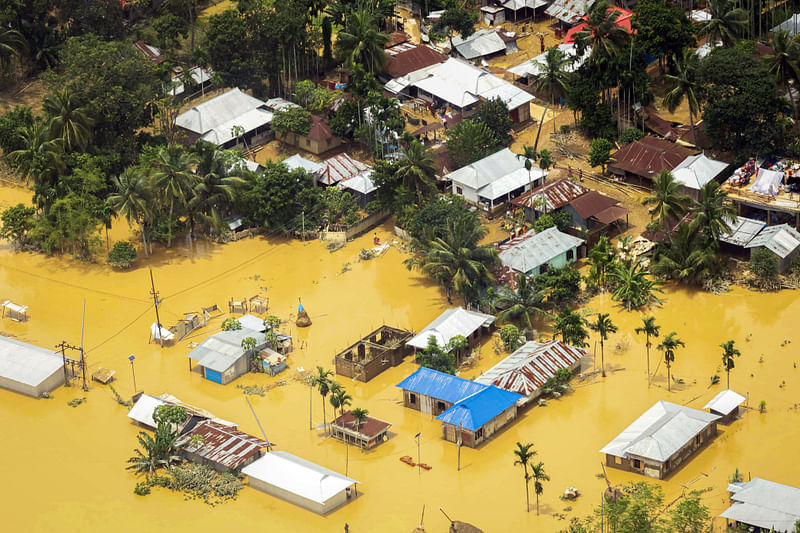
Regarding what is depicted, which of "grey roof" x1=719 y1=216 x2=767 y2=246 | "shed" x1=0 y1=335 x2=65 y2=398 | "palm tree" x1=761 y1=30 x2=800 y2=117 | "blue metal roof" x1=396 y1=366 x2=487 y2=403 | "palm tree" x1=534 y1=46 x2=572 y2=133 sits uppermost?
"palm tree" x1=761 y1=30 x2=800 y2=117

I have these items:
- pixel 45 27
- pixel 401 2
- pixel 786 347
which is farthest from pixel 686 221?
pixel 45 27

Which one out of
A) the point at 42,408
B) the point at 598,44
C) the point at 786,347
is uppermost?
the point at 598,44

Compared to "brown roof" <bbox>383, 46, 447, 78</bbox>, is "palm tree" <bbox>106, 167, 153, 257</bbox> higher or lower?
lower

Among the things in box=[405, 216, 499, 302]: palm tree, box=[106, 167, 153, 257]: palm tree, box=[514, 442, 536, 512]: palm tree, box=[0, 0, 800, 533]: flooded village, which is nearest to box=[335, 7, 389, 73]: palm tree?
box=[0, 0, 800, 533]: flooded village

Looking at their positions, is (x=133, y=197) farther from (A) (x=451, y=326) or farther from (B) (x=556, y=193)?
(B) (x=556, y=193)

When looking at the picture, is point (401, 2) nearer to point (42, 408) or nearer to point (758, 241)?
point (758, 241)

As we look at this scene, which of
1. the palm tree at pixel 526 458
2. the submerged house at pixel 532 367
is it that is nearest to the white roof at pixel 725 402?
the submerged house at pixel 532 367

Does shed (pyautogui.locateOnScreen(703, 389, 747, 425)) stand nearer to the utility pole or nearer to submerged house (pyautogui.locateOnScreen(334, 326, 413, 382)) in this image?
submerged house (pyautogui.locateOnScreen(334, 326, 413, 382))
